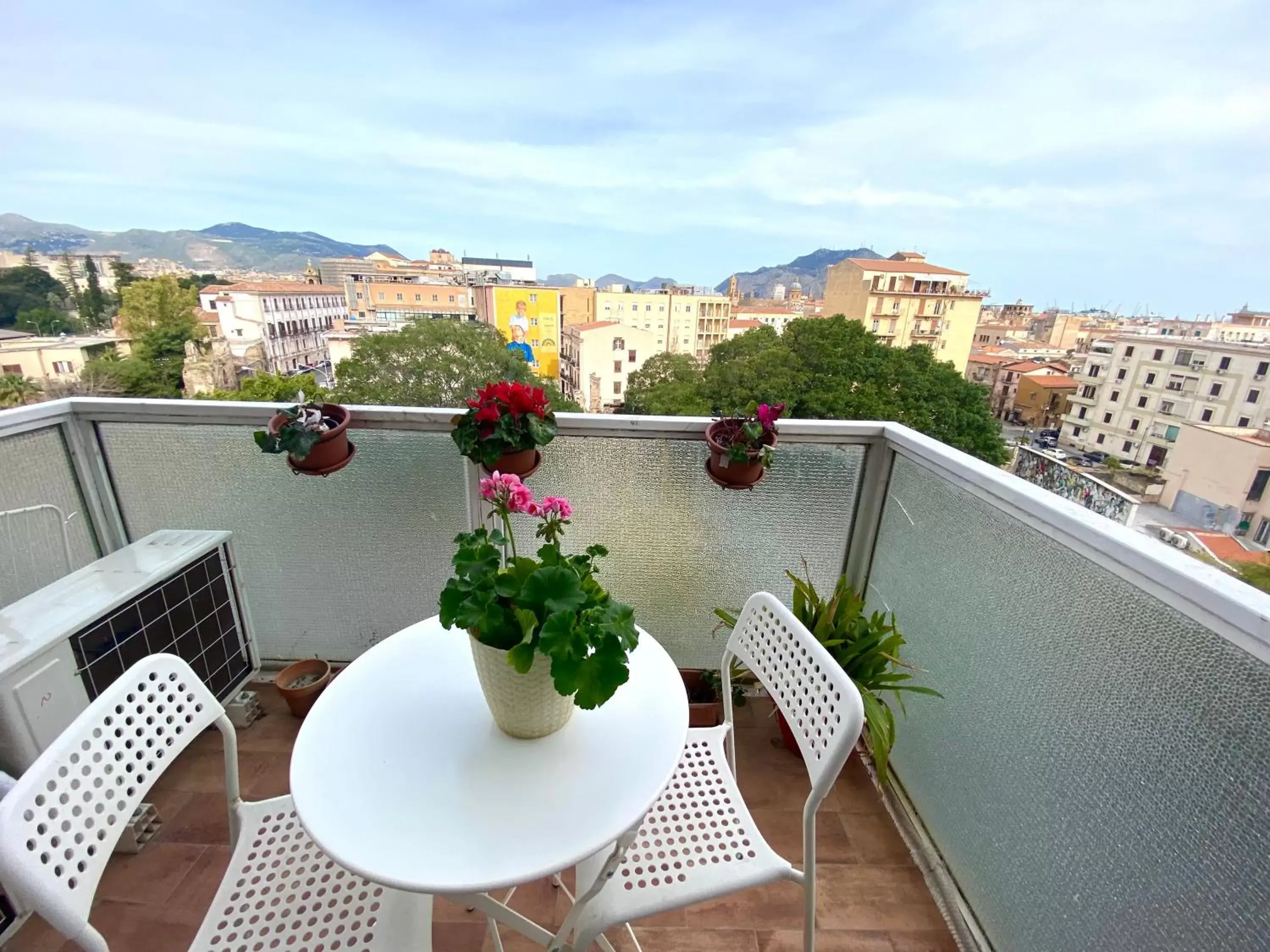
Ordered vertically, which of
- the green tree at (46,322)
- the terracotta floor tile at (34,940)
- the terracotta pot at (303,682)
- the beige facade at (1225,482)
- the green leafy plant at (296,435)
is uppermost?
the green leafy plant at (296,435)

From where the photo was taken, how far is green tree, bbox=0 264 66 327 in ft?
80.2

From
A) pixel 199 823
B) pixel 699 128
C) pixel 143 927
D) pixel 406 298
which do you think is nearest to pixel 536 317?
pixel 406 298

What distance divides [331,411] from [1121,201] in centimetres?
1647

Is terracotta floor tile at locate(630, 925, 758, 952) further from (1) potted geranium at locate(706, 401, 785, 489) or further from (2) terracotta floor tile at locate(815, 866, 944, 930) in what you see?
(1) potted geranium at locate(706, 401, 785, 489)

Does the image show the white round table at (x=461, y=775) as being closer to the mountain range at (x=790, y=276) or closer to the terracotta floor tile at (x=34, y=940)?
the terracotta floor tile at (x=34, y=940)

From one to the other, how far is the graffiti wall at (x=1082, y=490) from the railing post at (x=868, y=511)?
0.36 meters

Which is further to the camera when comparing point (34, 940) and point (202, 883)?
point (202, 883)

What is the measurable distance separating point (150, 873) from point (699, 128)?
35718 millimetres

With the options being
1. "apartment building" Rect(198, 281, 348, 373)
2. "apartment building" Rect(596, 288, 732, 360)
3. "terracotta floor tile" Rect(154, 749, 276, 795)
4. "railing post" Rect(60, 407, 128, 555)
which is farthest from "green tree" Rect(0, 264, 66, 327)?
"terracotta floor tile" Rect(154, 749, 276, 795)

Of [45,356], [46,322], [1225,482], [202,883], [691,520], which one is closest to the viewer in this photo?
[202,883]

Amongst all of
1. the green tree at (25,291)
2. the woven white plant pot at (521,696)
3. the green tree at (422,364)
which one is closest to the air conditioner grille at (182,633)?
the woven white plant pot at (521,696)

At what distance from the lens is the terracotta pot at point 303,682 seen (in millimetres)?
1765

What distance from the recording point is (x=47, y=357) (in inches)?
758

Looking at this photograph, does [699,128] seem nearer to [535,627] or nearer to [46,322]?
[46,322]
